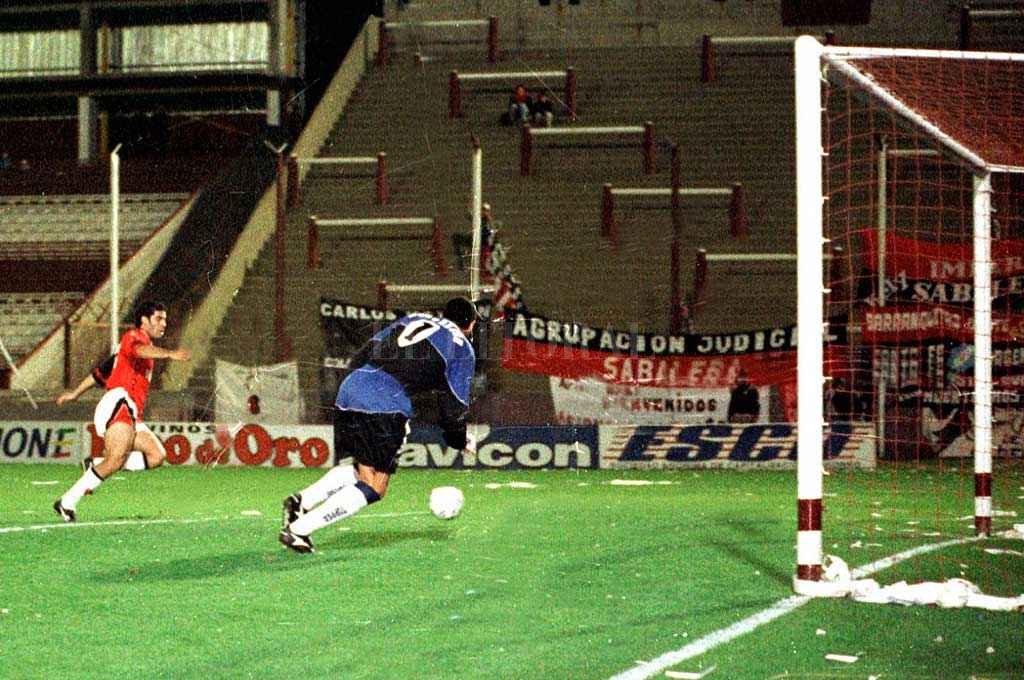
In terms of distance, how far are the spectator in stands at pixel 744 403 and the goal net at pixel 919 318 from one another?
4.34 ft

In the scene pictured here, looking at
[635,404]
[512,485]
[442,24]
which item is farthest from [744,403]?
[442,24]

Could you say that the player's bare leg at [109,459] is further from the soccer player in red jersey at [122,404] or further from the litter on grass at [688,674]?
the litter on grass at [688,674]

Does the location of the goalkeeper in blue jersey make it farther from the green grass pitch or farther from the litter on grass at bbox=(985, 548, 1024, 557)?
the litter on grass at bbox=(985, 548, 1024, 557)

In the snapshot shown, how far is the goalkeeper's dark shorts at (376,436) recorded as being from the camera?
10945 mm

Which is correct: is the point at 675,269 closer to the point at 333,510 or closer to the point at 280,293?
the point at 280,293

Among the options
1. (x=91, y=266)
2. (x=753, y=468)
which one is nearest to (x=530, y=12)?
(x=91, y=266)

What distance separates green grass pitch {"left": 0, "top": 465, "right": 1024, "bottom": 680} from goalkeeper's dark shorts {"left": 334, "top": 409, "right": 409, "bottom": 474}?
2.22 ft

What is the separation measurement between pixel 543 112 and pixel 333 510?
1036 inches

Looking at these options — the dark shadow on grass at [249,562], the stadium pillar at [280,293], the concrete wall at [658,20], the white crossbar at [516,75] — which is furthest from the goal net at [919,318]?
the stadium pillar at [280,293]

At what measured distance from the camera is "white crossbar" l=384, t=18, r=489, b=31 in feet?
135

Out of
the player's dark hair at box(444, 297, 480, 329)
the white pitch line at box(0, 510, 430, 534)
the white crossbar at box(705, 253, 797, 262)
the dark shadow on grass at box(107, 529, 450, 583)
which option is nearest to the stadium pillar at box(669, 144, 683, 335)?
the white crossbar at box(705, 253, 797, 262)

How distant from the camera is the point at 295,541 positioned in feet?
35.6

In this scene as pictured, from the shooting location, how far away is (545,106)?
119 feet

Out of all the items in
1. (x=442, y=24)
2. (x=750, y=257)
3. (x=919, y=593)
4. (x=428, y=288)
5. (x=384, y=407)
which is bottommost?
(x=919, y=593)
